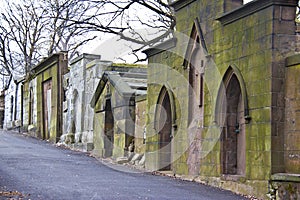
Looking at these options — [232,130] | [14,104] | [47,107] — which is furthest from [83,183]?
[14,104]

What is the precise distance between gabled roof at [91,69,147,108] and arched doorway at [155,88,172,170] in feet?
5.90

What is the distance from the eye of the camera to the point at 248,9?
12.1 m

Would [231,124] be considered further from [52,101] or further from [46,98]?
[46,98]

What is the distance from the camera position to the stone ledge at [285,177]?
10375 millimetres

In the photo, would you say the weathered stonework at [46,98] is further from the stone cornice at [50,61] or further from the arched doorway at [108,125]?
the arched doorway at [108,125]

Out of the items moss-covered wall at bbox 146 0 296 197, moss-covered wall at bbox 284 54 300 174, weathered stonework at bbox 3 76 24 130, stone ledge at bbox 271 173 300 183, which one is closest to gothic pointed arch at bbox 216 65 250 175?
moss-covered wall at bbox 146 0 296 197

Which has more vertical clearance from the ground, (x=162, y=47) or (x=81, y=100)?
(x=162, y=47)

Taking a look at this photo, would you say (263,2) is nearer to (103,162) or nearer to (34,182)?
(34,182)

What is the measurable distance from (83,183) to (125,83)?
25.5ft

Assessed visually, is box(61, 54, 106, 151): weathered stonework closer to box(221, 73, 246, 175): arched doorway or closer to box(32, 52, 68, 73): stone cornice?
box(32, 52, 68, 73): stone cornice

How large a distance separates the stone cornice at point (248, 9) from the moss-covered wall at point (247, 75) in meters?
0.02

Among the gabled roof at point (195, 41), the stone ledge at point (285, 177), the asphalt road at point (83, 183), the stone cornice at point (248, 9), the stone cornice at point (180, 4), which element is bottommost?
the asphalt road at point (83, 183)

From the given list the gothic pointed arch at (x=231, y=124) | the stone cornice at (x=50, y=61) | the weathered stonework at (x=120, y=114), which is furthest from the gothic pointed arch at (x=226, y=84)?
the stone cornice at (x=50, y=61)

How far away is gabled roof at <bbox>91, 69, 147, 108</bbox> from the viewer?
19.4 metres
